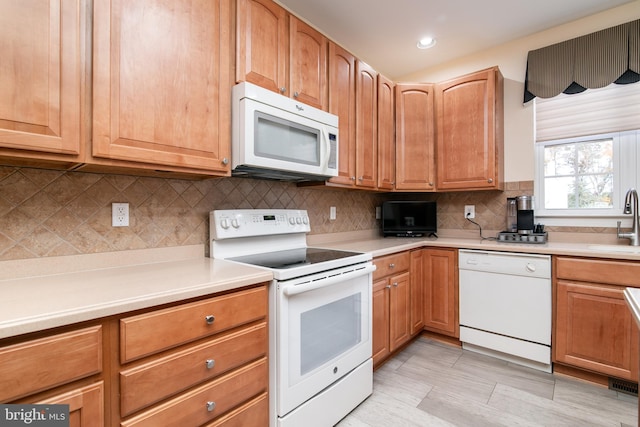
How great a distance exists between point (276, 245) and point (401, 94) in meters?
1.90

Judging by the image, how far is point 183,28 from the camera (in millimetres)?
1392

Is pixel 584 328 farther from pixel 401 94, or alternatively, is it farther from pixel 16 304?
pixel 16 304

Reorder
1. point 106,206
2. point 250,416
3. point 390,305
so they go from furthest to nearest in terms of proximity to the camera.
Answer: point 390,305 → point 106,206 → point 250,416

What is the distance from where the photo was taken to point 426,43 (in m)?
2.78

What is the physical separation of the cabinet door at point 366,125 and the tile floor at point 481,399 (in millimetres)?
1467

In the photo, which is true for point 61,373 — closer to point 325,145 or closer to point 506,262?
point 325,145

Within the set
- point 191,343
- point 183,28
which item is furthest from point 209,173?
point 191,343

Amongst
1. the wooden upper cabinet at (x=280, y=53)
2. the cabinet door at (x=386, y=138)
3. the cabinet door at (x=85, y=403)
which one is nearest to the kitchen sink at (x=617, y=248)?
the cabinet door at (x=386, y=138)

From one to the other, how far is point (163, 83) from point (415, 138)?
2266 mm

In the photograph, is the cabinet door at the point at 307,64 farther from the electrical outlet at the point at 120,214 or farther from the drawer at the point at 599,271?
the drawer at the point at 599,271

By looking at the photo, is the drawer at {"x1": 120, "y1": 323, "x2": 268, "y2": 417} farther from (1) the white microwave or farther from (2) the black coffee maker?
(2) the black coffee maker

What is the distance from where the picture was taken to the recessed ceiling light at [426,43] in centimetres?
272

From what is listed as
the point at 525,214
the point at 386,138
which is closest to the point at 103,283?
the point at 386,138

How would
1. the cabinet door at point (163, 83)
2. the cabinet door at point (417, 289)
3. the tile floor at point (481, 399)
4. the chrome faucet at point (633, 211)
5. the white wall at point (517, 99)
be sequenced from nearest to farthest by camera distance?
the cabinet door at point (163, 83) → the tile floor at point (481, 399) → the chrome faucet at point (633, 211) → the cabinet door at point (417, 289) → the white wall at point (517, 99)
